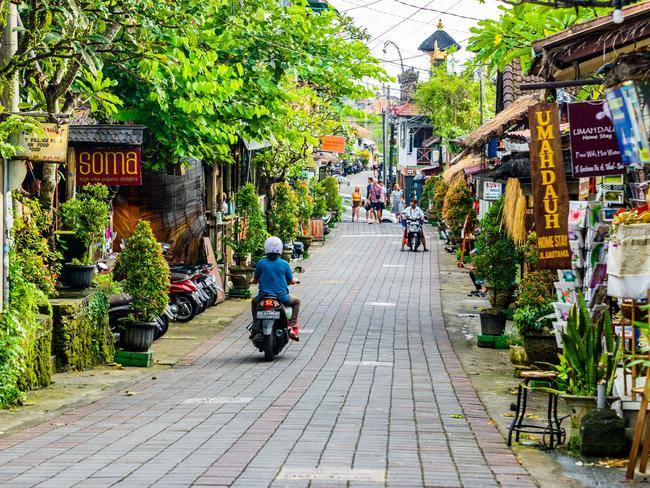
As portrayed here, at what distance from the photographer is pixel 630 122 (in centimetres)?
849

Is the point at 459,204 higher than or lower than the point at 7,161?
lower

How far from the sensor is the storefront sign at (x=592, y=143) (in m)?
11.1

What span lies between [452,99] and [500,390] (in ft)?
128

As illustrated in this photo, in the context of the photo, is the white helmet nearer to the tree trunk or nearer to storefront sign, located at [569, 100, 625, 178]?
the tree trunk

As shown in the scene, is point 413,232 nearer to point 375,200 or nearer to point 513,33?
point 375,200

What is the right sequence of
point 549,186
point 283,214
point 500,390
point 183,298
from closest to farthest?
point 549,186
point 500,390
point 183,298
point 283,214

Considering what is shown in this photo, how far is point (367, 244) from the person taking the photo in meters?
43.3

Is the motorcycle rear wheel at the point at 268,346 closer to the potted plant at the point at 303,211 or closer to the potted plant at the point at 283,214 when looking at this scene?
the potted plant at the point at 283,214

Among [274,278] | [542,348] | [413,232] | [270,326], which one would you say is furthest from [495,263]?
[413,232]

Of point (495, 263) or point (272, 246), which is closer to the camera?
point (272, 246)

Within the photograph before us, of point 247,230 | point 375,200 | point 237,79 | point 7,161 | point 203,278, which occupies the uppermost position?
point 237,79

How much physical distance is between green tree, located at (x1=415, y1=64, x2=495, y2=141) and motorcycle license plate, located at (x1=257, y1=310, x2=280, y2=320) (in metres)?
34.9

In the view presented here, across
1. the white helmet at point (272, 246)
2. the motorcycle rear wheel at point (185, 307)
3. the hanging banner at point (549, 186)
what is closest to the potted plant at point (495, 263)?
the white helmet at point (272, 246)

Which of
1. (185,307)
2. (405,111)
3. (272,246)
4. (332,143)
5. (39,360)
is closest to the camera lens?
(39,360)
